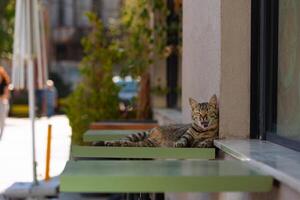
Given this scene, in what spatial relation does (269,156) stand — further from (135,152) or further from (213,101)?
(213,101)

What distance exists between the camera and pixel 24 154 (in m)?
13.0

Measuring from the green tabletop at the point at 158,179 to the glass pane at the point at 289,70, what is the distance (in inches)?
37.5

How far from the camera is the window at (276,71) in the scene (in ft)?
13.8

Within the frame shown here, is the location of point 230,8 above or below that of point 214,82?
above

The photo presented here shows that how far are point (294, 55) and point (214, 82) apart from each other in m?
0.87

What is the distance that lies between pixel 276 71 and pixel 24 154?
9.33m

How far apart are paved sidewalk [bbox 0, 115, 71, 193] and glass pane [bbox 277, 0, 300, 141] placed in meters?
5.13

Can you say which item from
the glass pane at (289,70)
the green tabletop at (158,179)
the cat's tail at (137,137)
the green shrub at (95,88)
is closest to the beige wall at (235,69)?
the glass pane at (289,70)

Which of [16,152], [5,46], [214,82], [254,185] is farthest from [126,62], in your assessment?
[5,46]

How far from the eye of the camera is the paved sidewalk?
9.97 m

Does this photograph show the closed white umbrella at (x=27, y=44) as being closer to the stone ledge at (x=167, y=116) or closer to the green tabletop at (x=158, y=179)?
the stone ledge at (x=167, y=116)

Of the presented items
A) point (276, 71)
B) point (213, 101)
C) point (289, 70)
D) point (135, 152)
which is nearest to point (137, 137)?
point (213, 101)

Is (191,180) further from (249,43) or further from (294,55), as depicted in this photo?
(249,43)

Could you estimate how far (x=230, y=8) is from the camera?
475 cm
